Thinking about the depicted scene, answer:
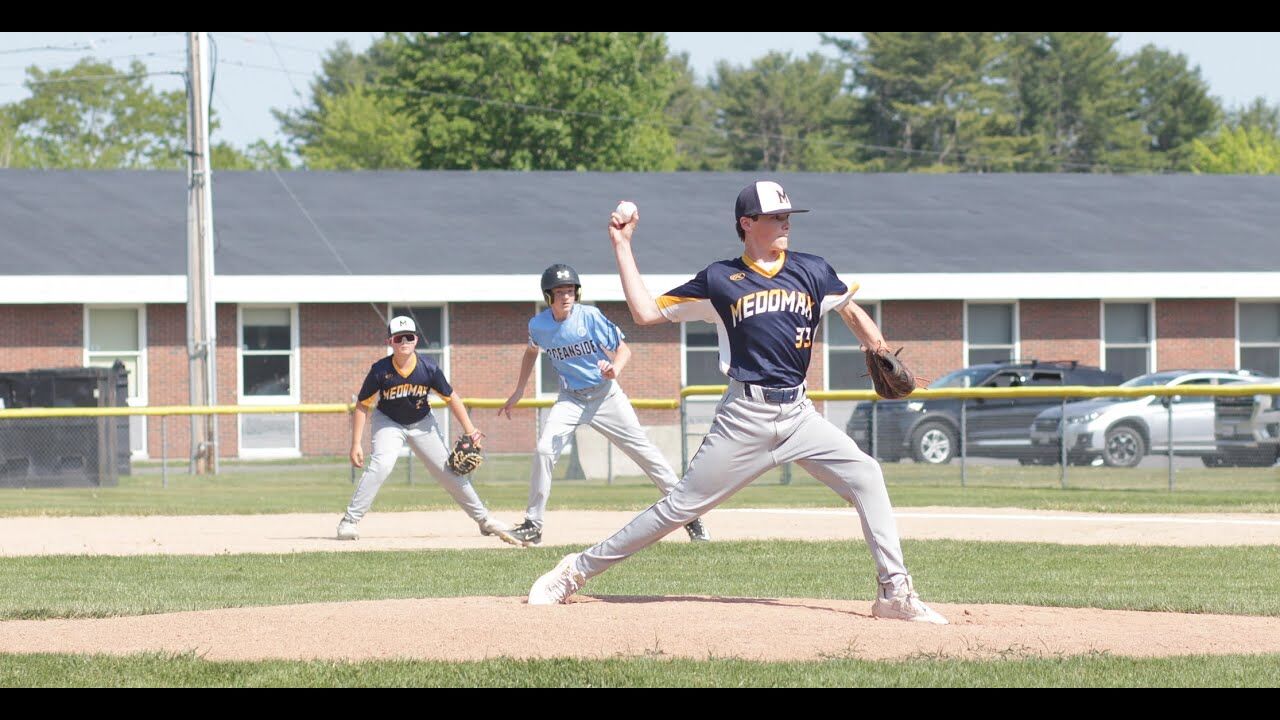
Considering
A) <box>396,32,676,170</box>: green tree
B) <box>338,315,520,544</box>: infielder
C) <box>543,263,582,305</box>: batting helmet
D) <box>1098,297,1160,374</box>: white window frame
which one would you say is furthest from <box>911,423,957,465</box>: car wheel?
<box>396,32,676,170</box>: green tree

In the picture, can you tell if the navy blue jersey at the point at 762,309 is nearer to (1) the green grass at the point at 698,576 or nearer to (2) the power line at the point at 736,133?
(1) the green grass at the point at 698,576

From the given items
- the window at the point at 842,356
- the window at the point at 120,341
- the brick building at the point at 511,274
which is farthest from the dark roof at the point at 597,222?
the window at the point at 842,356

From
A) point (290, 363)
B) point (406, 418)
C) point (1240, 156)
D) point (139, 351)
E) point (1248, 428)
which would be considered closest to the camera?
point (406, 418)

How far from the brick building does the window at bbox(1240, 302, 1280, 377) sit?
4 centimetres

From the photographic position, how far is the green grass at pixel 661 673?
6617 mm

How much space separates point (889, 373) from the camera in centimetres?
793

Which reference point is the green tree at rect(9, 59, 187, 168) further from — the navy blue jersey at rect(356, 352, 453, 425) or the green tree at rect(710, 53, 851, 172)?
the navy blue jersey at rect(356, 352, 453, 425)

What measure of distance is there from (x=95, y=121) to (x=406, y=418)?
6150 centimetres

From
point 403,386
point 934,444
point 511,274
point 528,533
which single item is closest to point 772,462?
point 528,533

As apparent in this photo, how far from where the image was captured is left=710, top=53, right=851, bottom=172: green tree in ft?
274

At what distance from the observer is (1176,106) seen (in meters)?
85.3

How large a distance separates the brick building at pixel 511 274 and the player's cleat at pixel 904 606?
17.1 metres

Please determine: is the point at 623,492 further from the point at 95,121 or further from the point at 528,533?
the point at 95,121

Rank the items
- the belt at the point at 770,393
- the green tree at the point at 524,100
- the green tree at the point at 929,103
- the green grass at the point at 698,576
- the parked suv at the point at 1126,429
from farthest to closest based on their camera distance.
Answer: the green tree at the point at 929,103 < the green tree at the point at 524,100 < the parked suv at the point at 1126,429 < the green grass at the point at 698,576 < the belt at the point at 770,393
